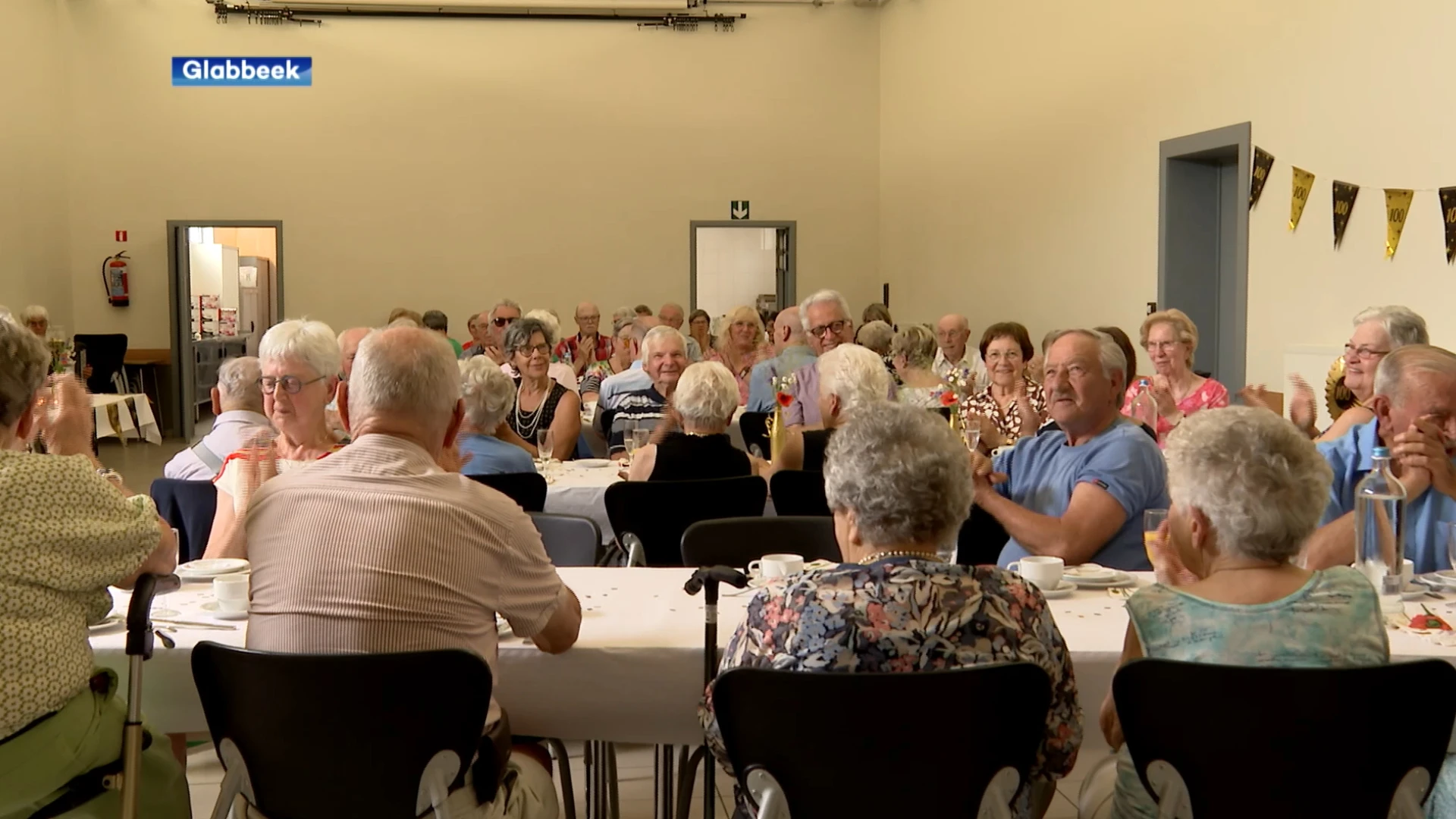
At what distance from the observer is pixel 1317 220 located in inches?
291

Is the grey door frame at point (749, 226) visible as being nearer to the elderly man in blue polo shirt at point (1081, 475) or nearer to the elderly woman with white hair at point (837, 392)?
the elderly woman with white hair at point (837, 392)

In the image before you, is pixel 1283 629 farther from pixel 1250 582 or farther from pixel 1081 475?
pixel 1081 475

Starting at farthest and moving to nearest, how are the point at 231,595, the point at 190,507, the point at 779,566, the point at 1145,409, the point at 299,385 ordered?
the point at 1145,409 → the point at 299,385 → the point at 190,507 → the point at 779,566 → the point at 231,595

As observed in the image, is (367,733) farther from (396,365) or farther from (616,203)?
(616,203)

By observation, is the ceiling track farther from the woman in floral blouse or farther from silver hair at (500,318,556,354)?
the woman in floral blouse

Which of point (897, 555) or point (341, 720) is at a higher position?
point (897, 555)

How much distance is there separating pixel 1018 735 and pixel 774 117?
12876 mm

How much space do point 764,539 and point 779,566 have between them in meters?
0.47

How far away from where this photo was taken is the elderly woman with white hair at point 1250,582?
80.6 inches

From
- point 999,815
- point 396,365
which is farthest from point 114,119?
point 999,815

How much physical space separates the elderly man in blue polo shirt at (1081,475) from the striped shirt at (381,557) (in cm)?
153

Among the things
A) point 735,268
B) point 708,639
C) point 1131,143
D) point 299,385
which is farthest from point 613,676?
point 735,268

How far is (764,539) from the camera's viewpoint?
3.51 m

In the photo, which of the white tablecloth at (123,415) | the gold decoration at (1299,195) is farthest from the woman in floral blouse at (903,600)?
the white tablecloth at (123,415)
